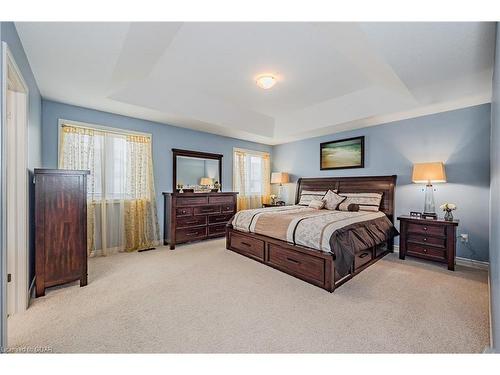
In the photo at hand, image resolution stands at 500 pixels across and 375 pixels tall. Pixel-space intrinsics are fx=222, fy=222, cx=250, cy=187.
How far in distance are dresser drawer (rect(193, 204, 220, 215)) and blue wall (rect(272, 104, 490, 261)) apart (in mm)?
3018

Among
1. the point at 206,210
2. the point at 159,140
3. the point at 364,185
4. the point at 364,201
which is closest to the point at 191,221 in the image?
the point at 206,210

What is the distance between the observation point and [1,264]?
4.13 ft

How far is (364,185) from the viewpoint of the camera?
4.42 m

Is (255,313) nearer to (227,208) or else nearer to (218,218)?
(218,218)

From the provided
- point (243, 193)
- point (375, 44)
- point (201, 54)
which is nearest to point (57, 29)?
point (201, 54)

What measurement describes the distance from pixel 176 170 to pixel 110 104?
5.25 feet

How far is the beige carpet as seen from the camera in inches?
63.9

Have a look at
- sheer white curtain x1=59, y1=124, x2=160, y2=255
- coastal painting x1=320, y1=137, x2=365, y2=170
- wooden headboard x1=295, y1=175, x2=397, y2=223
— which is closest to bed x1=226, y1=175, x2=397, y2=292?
wooden headboard x1=295, y1=175, x2=397, y2=223

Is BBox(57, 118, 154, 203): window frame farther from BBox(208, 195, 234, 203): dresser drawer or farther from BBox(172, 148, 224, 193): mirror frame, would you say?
BBox(208, 195, 234, 203): dresser drawer

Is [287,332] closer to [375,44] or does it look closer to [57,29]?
[375,44]

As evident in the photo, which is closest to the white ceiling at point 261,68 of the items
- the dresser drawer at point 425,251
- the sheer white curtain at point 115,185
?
the sheer white curtain at point 115,185

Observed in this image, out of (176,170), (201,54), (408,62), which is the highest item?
(201,54)

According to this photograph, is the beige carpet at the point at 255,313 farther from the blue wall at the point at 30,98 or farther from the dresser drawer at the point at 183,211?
the dresser drawer at the point at 183,211

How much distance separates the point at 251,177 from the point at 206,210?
1896 mm
